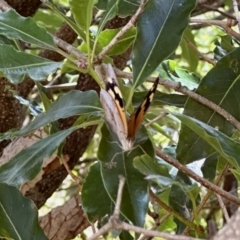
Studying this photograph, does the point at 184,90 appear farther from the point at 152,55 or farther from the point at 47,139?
the point at 47,139

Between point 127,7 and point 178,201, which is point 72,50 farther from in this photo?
point 178,201

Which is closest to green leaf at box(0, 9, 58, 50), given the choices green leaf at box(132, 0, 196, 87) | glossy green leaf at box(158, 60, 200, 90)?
green leaf at box(132, 0, 196, 87)

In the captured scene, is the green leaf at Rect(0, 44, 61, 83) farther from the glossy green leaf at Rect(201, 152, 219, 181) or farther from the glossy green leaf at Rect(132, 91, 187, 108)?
the glossy green leaf at Rect(201, 152, 219, 181)

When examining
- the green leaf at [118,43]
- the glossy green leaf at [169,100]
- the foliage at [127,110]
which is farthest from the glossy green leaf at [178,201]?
the green leaf at [118,43]

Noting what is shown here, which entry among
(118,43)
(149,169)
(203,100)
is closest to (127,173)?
(149,169)

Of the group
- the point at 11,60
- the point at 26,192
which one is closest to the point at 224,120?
the point at 11,60

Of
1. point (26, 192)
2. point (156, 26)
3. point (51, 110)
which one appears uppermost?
point (156, 26)
